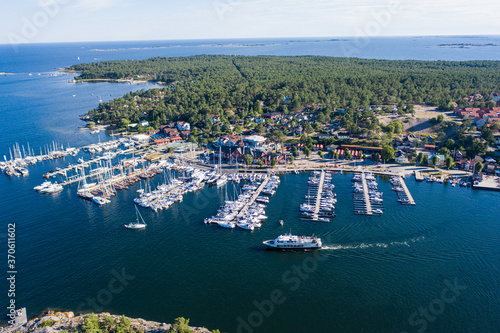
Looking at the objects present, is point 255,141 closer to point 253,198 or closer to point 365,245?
point 253,198

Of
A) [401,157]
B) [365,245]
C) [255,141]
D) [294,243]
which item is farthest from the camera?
[255,141]

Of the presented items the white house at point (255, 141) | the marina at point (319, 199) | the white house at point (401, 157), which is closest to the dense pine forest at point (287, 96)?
the white house at point (255, 141)

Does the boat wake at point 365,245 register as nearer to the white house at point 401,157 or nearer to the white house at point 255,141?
the white house at point 401,157

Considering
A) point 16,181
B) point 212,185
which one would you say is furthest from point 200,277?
point 16,181

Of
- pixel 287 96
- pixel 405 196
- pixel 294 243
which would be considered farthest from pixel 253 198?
pixel 287 96

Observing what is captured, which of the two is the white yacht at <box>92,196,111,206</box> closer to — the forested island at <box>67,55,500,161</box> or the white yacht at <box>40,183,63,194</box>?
the white yacht at <box>40,183,63,194</box>

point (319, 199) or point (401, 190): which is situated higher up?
point (401, 190)
